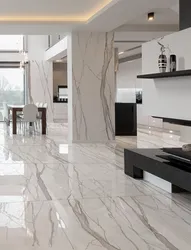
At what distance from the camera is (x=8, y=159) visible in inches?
287

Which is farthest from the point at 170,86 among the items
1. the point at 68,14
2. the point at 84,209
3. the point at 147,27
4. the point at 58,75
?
the point at 58,75

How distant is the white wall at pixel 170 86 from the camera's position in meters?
5.12

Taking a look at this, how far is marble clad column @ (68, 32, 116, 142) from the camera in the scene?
32.7 feet

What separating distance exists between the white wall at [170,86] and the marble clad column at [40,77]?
442 inches

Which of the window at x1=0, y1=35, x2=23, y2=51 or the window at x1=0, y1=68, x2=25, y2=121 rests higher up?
the window at x1=0, y1=35, x2=23, y2=51

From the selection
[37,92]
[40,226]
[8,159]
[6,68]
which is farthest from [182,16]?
[6,68]

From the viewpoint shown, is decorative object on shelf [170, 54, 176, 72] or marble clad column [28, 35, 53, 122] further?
marble clad column [28, 35, 53, 122]

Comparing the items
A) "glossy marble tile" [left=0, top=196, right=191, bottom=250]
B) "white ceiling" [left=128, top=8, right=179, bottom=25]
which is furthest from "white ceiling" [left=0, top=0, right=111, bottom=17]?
"glossy marble tile" [left=0, top=196, right=191, bottom=250]

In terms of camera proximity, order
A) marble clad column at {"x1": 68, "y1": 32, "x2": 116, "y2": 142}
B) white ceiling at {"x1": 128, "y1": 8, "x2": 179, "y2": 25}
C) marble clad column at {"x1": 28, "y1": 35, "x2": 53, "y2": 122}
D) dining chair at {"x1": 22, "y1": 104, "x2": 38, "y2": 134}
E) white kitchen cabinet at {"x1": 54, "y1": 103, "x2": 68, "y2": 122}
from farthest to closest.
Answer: white kitchen cabinet at {"x1": 54, "y1": 103, "x2": 68, "y2": 122} < marble clad column at {"x1": 28, "y1": 35, "x2": 53, "y2": 122} < dining chair at {"x1": 22, "y1": 104, "x2": 38, "y2": 134} < marble clad column at {"x1": 68, "y1": 32, "x2": 116, "y2": 142} < white ceiling at {"x1": 128, "y1": 8, "x2": 179, "y2": 25}

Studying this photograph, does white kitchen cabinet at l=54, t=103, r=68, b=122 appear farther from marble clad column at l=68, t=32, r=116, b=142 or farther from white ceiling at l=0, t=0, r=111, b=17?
white ceiling at l=0, t=0, r=111, b=17

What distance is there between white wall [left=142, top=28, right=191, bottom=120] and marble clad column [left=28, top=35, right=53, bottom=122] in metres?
11.2

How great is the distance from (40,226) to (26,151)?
4934 mm

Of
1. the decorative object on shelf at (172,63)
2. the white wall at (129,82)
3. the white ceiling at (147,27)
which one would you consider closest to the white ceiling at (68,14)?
the white ceiling at (147,27)

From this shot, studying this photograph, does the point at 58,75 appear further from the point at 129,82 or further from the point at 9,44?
the point at 129,82
